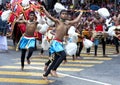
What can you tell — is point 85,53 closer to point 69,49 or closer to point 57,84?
point 69,49

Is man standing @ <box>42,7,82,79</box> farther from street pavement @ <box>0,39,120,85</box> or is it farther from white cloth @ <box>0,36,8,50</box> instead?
white cloth @ <box>0,36,8,50</box>

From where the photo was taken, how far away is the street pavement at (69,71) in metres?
11.5

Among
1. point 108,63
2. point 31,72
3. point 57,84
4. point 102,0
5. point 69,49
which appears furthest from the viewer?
point 102,0

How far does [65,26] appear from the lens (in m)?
11.5

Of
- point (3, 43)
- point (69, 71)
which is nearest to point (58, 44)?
point (69, 71)

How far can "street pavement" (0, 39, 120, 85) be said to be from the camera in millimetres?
11479

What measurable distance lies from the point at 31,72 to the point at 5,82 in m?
1.66

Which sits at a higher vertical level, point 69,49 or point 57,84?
point 69,49

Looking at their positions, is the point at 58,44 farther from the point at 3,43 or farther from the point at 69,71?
the point at 3,43

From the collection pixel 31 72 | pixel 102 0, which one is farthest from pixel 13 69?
pixel 102 0

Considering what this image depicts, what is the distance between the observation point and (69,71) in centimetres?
1340

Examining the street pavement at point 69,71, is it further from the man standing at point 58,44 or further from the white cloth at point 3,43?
the white cloth at point 3,43

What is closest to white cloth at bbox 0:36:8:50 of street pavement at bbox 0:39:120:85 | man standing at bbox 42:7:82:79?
street pavement at bbox 0:39:120:85

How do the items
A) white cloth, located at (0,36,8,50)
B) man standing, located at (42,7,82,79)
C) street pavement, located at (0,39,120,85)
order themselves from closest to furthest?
1. man standing, located at (42,7,82,79)
2. street pavement, located at (0,39,120,85)
3. white cloth, located at (0,36,8,50)
